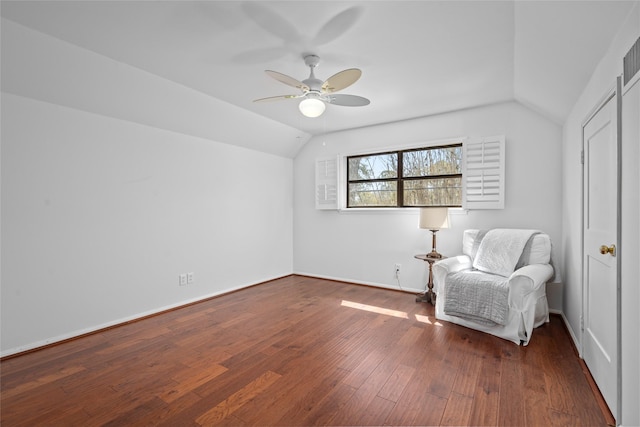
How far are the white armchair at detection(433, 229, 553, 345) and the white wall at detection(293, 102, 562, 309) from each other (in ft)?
1.62

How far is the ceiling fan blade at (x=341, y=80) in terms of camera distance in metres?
2.08

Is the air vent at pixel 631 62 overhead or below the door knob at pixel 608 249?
overhead

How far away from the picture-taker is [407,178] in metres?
4.35

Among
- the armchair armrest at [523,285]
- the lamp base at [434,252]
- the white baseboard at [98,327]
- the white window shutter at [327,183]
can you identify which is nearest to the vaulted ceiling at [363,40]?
the armchair armrest at [523,285]

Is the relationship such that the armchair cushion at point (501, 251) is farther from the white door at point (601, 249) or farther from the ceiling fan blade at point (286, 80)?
the ceiling fan blade at point (286, 80)

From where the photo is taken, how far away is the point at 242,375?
216 cm

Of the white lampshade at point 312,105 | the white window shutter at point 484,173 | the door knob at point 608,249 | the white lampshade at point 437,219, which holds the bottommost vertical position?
the door knob at point 608,249

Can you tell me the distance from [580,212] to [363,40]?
2.13 m

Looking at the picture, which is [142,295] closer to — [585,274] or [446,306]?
[446,306]

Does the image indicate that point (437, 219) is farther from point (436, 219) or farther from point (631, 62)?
point (631, 62)

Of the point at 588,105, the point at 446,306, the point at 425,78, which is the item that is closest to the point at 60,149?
the point at 425,78

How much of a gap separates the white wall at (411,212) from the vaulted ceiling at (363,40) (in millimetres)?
427

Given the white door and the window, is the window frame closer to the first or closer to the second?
the window

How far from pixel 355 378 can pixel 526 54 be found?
2.71m
